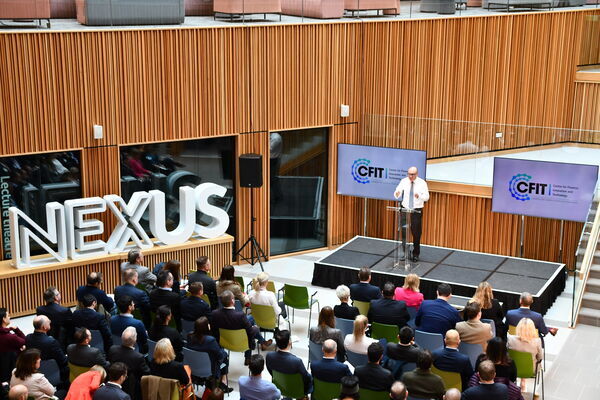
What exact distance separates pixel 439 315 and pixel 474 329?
55cm

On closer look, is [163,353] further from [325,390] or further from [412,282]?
[412,282]

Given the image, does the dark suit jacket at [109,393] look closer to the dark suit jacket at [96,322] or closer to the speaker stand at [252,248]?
the dark suit jacket at [96,322]

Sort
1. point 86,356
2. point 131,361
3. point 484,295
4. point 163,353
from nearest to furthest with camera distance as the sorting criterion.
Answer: point 163,353, point 131,361, point 86,356, point 484,295

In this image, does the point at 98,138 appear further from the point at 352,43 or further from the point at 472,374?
the point at 472,374

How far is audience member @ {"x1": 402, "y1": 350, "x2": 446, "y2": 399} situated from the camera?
8.05 meters

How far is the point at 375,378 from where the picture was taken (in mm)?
8125

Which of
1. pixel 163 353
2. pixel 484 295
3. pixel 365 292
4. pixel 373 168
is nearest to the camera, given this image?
pixel 163 353

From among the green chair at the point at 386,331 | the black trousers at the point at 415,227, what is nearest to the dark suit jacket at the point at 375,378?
the green chair at the point at 386,331

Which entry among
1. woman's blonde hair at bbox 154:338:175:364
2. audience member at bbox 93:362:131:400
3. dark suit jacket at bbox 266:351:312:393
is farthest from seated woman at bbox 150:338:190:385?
dark suit jacket at bbox 266:351:312:393

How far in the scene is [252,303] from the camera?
10.6 meters

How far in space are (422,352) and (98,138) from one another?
707cm

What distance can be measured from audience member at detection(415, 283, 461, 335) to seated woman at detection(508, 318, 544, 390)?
748 mm

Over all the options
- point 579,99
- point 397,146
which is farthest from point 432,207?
point 579,99

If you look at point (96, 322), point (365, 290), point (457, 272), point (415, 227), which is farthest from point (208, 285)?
point (457, 272)
